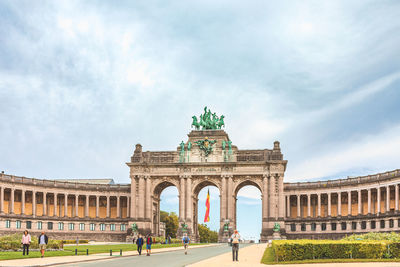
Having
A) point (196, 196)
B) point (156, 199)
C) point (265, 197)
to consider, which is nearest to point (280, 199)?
point (265, 197)

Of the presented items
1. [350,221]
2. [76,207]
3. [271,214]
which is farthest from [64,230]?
[350,221]

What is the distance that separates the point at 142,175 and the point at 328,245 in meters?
87.5

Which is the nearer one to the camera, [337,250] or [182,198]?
[337,250]

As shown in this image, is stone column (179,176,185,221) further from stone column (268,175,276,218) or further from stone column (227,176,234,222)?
stone column (268,175,276,218)

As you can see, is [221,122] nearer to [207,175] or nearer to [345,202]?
[207,175]

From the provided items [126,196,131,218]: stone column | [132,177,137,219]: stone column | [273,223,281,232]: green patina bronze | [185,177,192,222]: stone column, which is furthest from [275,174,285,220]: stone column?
[126,196,131,218]: stone column

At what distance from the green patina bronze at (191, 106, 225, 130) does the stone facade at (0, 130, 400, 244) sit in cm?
268

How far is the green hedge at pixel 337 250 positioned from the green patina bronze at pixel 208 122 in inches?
3473

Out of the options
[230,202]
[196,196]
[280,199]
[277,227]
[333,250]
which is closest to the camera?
[333,250]

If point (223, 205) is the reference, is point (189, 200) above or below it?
above

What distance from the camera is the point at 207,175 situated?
125812mm

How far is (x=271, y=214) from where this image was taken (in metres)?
122

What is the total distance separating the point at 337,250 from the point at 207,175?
83.2 m

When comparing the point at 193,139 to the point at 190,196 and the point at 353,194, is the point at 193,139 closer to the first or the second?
the point at 190,196
